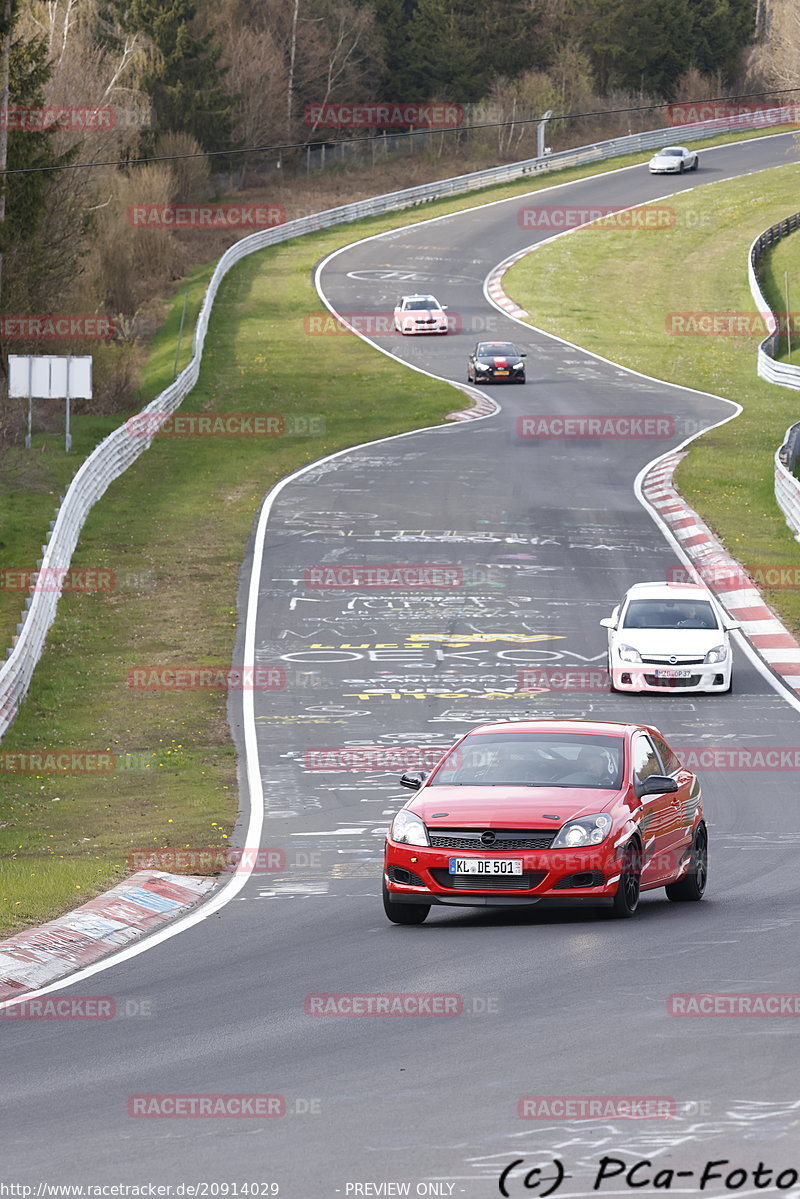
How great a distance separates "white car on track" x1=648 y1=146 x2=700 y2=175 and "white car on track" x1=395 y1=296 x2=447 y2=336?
32.7 m

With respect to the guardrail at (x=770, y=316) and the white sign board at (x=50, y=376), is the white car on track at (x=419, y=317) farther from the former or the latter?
the white sign board at (x=50, y=376)

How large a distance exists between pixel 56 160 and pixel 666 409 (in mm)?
19247

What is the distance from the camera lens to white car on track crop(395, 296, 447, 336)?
66.1 meters

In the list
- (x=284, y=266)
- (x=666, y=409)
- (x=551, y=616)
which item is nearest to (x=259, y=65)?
(x=284, y=266)

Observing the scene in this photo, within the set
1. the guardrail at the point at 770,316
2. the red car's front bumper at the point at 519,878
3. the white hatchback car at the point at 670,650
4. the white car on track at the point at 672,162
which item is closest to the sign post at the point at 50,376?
the white hatchback car at the point at 670,650

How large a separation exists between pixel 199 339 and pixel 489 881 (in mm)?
50268

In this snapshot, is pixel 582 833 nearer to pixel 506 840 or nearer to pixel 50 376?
pixel 506 840

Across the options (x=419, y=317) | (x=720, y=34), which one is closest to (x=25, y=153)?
(x=419, y=317)

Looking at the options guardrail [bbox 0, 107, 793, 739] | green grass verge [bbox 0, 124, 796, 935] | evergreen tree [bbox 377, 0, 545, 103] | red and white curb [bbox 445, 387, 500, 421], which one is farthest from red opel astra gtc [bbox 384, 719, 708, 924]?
evergreen tree [bbox 377, 0, 545, 103]

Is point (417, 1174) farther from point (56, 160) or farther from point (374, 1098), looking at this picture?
point (56, 160)

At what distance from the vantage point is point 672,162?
311 ft

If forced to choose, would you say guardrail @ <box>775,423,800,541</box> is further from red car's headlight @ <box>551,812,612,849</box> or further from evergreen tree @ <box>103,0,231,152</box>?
evergreen tree @ <box>103,0,231,152</box>

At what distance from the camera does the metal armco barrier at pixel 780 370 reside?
125 feet

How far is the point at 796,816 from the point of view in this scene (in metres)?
17.6
